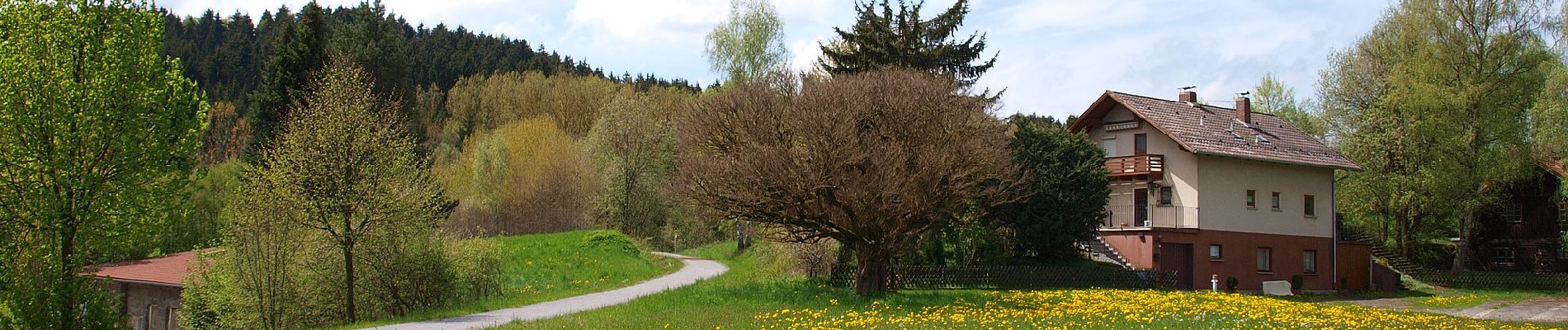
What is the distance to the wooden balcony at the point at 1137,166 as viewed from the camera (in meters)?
41.1

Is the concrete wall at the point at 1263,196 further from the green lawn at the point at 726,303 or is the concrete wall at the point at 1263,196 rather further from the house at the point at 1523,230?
the green lawn at the point at 726,303

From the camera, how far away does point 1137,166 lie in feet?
136

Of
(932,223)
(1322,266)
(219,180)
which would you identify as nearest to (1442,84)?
(1322,266)

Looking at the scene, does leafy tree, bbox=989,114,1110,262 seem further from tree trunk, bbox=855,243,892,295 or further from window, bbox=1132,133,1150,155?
tree trunk, bbox=855,243,892,295

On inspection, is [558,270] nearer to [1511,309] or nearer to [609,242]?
[609,242]

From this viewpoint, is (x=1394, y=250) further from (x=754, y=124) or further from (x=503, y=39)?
(x=503, y=39)

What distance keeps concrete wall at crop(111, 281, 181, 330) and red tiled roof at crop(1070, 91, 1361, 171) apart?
103 feet

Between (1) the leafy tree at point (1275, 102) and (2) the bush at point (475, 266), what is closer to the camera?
(2) the bush at point (475, 266)

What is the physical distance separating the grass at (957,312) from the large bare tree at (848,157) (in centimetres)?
175

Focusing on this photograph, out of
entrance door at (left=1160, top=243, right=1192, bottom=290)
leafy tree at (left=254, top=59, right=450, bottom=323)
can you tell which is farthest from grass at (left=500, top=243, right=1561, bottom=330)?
entrance door at (left=1160, top=243, right=1192, bottom=290)

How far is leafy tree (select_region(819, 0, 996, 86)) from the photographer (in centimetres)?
3650

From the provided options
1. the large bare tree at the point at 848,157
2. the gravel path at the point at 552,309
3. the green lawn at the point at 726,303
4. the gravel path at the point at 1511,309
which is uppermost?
the large bare tree at the point at 848,157

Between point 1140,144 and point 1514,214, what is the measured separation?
21.2 metres

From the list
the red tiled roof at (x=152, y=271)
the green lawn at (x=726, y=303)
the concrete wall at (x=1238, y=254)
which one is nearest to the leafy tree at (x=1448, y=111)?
the concrete wall at (x=1238, y=254)
